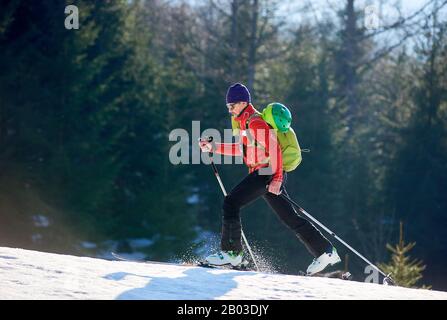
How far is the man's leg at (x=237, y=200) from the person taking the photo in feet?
26.8

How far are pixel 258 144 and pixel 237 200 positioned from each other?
628 millimetres

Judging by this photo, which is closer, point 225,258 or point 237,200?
point 237,200

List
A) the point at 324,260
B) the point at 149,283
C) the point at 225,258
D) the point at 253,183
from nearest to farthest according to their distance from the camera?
the point at 149,283 < the point at 253,183 < the point at 225,258 < the point at 324,260

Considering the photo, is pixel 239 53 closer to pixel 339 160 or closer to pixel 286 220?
pixel 339 160

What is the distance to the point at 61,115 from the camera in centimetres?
2484

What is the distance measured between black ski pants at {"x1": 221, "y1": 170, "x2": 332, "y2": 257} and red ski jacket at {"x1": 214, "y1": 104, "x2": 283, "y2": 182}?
0.12 metres

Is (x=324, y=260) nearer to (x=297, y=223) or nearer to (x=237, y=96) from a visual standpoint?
(x=297, y=223)

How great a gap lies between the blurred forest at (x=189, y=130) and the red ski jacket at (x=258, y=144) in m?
16.0

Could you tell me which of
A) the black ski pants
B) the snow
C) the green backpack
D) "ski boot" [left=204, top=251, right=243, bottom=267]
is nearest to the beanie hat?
the green backpack

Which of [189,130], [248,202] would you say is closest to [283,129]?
[248,202]

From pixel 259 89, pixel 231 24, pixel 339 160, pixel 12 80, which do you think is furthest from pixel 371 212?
pixel 12 80

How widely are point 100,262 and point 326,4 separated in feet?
101

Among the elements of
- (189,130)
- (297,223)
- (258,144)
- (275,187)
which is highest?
(189,130)

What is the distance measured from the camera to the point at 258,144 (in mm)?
8078
